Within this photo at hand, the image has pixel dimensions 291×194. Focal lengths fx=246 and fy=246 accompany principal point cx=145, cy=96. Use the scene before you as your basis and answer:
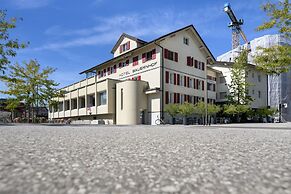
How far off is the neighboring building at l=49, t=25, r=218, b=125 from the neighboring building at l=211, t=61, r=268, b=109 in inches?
83.7

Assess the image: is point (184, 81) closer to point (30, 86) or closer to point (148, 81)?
point (148, 81)

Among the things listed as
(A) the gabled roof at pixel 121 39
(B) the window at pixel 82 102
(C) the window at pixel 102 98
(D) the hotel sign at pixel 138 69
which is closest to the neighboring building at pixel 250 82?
(A) the gabled roof at pixel 121 39

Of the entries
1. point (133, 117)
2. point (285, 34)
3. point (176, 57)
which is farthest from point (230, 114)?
point (285, 34)

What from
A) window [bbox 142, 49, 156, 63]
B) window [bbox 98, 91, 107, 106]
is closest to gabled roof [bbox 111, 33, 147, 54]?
window [bbox 142, 49, 156, 63]

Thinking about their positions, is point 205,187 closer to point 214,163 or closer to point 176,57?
point 214,163

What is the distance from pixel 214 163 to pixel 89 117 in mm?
34310

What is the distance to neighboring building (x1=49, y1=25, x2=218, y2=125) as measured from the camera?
2919 centimetres

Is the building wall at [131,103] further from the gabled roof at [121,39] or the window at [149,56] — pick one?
the gabled roof at [121,39]

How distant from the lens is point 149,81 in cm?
3058

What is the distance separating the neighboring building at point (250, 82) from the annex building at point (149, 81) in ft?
0.83

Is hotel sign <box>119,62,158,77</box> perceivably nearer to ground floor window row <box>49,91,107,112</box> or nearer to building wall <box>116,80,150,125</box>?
building wall <box>116,80,150,125</box>

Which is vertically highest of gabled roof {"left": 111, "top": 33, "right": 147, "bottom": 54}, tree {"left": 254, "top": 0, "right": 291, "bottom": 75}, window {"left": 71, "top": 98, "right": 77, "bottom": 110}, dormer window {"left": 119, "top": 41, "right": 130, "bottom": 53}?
gabled roof {"left": 111, "top": 33, "right": 147, "bottom": 54}

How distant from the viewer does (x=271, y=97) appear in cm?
4869

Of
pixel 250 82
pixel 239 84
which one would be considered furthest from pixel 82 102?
pixel 250 82
